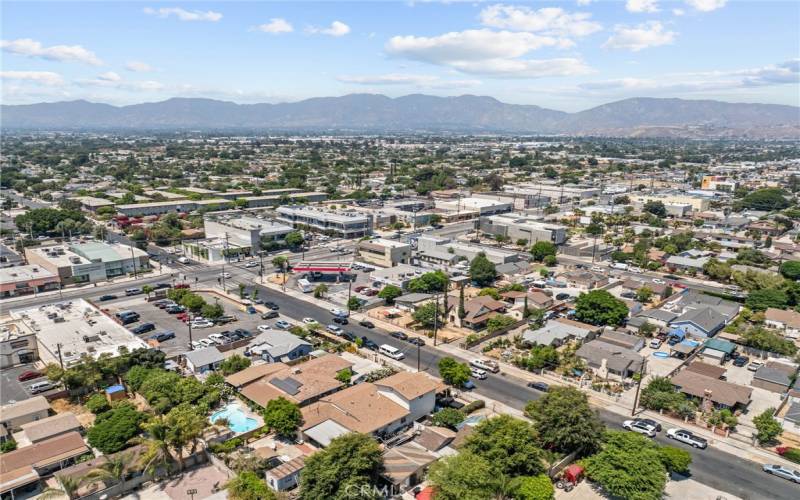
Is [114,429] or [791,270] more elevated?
[791,270]

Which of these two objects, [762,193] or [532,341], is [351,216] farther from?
[762,193]

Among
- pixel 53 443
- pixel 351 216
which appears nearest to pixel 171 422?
pixel 53 443

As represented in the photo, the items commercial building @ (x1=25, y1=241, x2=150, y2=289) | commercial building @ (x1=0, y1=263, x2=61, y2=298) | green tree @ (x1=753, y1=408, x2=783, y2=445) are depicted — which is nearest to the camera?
green tree @ (x1=753, y1=408, x2=783, y2=445)

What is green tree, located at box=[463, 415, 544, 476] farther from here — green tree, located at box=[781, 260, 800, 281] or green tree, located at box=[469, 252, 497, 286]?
green tree, located at box=[781, 260, 800, 281]

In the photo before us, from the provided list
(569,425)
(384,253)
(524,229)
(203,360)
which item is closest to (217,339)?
(203,360)

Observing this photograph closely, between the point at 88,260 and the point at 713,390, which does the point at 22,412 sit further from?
the point at 713,390

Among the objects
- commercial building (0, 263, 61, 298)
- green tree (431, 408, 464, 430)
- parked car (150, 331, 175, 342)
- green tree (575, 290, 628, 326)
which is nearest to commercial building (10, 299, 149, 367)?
parked car (150, 331, 175, 342)
